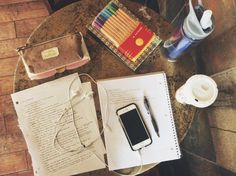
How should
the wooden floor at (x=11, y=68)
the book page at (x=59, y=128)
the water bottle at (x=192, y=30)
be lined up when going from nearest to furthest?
the water bottle at (x=192, y=30), the book page at (x=59, y=128), the wooden floor at (x=11, y=68)

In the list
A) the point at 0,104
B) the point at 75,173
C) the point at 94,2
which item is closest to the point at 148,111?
the point at 75,173

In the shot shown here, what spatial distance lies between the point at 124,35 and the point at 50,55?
23 centimetres

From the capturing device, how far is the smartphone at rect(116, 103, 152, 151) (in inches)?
35.3

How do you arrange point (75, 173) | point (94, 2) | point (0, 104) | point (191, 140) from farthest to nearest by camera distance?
point (0, 104), point (191, 140), point (94, 2), point (75, 173)

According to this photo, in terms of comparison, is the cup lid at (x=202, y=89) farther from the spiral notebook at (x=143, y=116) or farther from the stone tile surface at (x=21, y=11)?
the stone tile surface at (x=21, y=11)

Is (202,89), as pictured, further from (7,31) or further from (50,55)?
(7,31)

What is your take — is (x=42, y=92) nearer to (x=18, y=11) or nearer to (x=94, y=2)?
(x=94, y=2)

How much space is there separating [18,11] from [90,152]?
87 centimetres

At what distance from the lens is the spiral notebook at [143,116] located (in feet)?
2.96

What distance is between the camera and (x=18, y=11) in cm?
149

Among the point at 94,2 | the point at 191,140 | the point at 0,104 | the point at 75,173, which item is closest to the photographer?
the point at 75,173

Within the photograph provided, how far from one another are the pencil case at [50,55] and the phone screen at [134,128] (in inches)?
8.3

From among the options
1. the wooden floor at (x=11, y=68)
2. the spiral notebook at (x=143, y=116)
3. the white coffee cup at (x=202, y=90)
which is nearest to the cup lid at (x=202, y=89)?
the white coffee cup at (x=202, y=90)

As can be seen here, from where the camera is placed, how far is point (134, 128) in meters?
0.90
